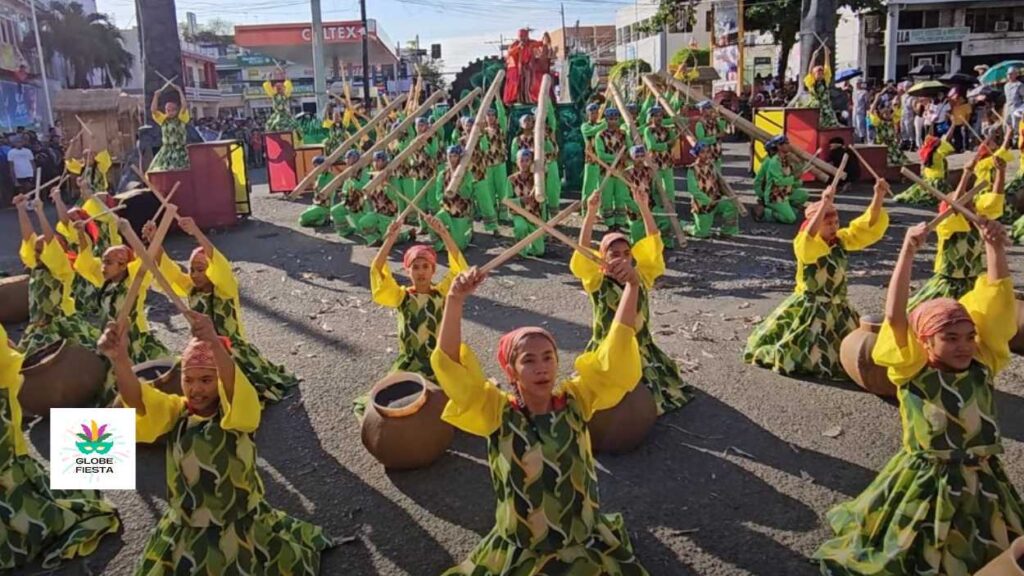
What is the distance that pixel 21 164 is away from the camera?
18.2 meters

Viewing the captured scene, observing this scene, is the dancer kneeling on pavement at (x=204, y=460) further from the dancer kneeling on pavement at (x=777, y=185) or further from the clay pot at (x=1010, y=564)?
the dancer kneeling on pavement at (x=777, y=185)

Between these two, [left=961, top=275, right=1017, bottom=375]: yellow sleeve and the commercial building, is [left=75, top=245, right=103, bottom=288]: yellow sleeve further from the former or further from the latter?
the commercial building

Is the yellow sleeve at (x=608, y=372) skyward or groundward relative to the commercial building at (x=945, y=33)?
groundward

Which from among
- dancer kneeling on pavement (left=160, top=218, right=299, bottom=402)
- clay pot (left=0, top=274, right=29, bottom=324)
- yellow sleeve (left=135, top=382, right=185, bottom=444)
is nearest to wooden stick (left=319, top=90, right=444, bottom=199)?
dancer kneeling on pavement (left=160, top=218, right=299, bottom=402)

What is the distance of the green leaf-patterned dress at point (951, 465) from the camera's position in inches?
141

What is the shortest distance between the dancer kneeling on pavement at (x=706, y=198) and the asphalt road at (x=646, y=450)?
2.16 metres

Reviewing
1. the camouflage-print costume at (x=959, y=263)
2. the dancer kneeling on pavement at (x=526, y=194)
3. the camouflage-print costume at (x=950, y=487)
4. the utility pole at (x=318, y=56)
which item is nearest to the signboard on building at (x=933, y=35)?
the utility pole at (x=318, y=56)

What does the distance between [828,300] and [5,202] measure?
59.7ft

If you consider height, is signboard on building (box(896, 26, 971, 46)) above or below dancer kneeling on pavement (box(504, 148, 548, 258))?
above

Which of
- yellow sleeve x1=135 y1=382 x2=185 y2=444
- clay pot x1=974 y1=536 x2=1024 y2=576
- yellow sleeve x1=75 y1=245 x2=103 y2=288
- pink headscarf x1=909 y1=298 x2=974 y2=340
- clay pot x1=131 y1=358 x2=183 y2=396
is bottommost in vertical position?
clay pot x1=131 y1=358 x2=183 y2=396

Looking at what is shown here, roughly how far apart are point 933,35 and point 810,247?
38046mm

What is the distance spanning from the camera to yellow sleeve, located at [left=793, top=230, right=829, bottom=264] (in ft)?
20.0

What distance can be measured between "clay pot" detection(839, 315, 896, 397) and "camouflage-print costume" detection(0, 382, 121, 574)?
192 inches

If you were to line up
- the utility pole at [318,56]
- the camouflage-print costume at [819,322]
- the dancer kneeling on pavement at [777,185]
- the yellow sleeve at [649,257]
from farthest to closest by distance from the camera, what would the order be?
the utility pole at [318,56] < the dancer kneeling on pavement at [777,185] < the camouflage-print costume at [819,322] < the yellow sleeve at [649,257]
